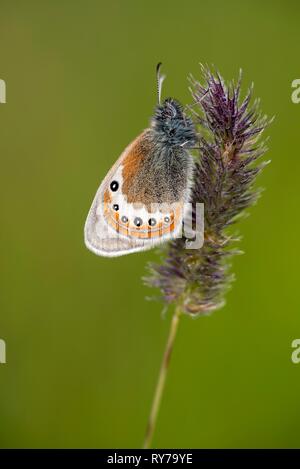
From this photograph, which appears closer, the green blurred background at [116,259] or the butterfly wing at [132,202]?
the butterfly wing at [132,202]

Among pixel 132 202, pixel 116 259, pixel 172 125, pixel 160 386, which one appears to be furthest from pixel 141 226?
pixel 116 259

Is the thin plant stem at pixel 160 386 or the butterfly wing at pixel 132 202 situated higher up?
the butterfly wing at pixel 132 202

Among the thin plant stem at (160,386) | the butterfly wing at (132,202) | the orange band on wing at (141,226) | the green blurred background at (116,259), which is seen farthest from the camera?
the green blurred background at (116,259)

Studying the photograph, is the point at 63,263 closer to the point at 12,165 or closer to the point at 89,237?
the point at 12,165

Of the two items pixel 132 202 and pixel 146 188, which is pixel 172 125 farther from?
pixel 132 202

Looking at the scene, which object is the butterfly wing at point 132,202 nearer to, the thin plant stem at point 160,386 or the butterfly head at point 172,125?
the butterfly head at point 172,125

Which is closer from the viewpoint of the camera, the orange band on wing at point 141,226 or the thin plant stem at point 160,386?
the thin plant stem at point 160,386

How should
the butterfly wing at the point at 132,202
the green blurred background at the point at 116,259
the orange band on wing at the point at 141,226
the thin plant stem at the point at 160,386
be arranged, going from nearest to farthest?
the thin plant stem at the point at 160,386
the orange band on wing at the point at 141,226
the butterfly wing at the point at 132,202
the green blurred background at the point at 116,259

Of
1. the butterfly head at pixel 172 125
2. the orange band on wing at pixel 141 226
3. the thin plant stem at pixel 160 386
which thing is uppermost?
the butterfly head at pixel 172 125

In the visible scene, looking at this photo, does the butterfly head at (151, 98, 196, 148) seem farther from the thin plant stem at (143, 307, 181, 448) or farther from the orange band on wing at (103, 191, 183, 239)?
the thin plant stem at (143, 307, 181, 448)

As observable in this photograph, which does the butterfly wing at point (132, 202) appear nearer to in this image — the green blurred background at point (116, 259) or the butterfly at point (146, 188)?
the butterfly at point (146, 188)

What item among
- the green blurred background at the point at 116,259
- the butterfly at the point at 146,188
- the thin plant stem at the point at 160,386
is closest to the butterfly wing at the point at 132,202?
the butterfly at the point at 146,188
